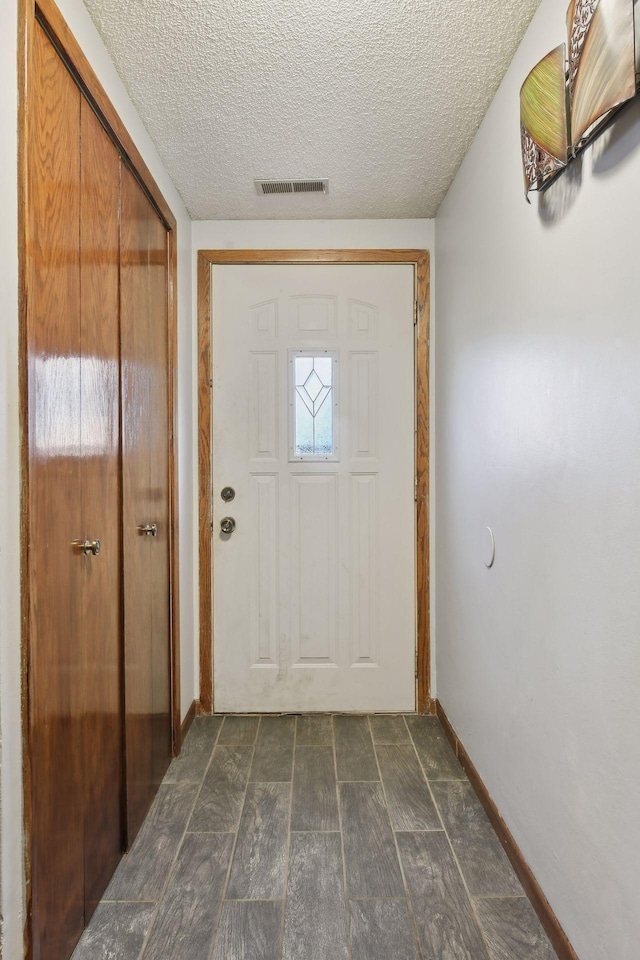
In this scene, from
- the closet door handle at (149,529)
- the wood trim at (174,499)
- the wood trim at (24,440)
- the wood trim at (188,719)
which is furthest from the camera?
the wood trim at (188,719)

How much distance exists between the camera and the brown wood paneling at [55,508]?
4.00 feet

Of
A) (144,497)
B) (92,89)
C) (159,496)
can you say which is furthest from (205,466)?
(92,89)

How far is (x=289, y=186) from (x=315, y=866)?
2520 millimetres

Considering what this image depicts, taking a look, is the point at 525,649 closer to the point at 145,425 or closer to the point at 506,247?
the point at 506,247

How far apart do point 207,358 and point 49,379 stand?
5.16 feet

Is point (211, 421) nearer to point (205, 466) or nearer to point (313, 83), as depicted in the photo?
point (205, 466)

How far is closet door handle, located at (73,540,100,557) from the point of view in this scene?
146 centimetres

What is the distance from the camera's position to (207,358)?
9.27 feet

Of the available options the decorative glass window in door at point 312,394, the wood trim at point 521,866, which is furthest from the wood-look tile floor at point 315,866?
the decorative glass window in door at point 312,394

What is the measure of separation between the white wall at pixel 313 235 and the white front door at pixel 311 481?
0.37ft

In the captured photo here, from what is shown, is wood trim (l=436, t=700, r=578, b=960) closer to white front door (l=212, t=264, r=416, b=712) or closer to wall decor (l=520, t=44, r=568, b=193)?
white front door (l=212, t=264, r=416, b=712)

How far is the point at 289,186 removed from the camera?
246 cm

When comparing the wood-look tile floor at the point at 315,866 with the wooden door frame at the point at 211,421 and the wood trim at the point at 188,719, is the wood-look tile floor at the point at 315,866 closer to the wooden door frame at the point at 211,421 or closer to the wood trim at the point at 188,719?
the wood trim at the point at 188,719

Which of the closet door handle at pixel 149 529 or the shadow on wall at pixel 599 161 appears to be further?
the closet door handle at pixel 149 529
